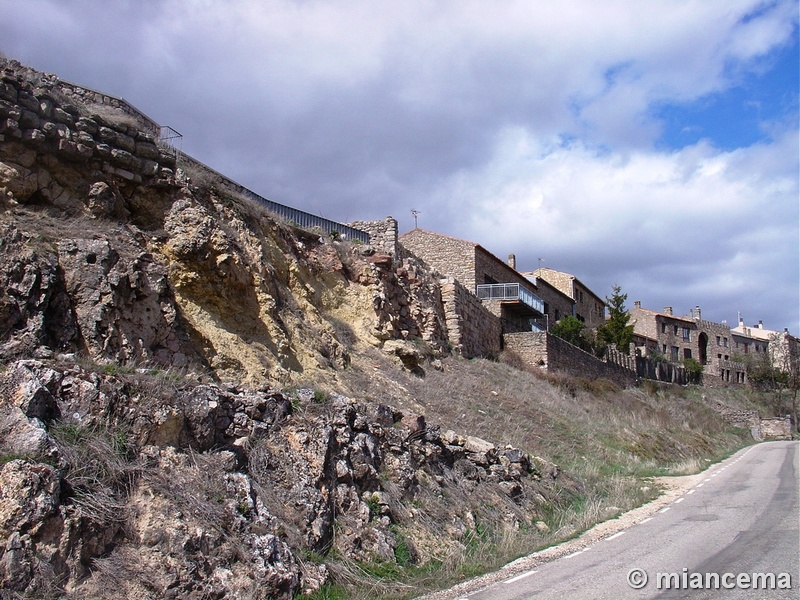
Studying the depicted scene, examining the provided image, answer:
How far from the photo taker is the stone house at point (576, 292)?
52250 mm

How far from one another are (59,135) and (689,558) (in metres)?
11.2

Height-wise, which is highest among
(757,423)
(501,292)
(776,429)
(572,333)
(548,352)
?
(501,292)

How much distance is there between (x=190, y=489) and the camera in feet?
21.8

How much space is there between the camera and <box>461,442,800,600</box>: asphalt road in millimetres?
6664

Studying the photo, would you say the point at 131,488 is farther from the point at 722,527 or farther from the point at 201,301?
the point at 722,527

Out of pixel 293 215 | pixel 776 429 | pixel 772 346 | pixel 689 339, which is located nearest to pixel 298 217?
pixel 293 215

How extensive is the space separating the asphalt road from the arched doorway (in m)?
59.8

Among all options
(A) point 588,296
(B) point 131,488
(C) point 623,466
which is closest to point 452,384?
(C) point 623,466

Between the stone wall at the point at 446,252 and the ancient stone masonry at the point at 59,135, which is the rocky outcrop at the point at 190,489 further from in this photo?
the stone wall at the point at 446,252

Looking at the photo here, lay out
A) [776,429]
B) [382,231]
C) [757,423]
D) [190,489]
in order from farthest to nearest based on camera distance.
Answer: [757,423]
[776,429]
[382,231]
[190,489]

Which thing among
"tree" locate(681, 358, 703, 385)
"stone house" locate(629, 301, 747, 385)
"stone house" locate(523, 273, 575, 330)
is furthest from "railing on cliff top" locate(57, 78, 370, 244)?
"stone house" locate(629, 301, 747, 385)

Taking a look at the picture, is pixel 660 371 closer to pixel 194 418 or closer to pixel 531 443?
pixel 531 443

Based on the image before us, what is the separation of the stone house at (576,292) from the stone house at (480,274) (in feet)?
50.4

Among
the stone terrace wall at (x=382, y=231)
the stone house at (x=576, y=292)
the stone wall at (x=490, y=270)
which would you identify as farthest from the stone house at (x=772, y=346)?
the stone terrace wall at (x=382, y=231)
